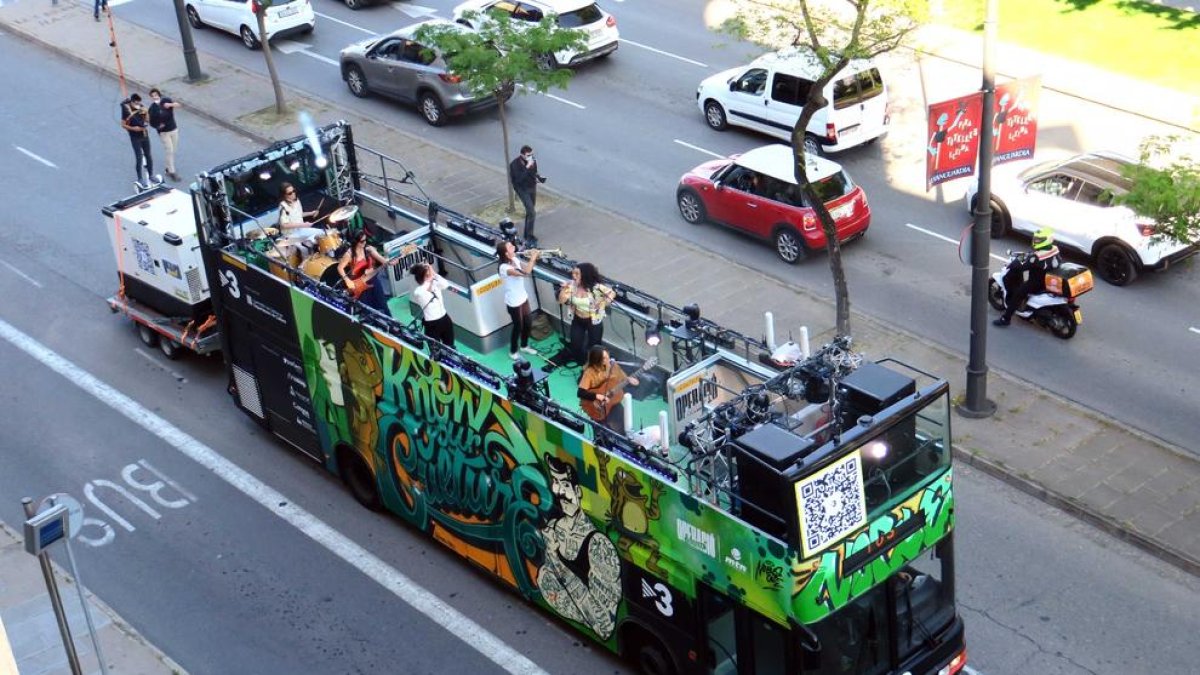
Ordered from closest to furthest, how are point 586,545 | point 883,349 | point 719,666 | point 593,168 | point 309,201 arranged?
point 719,666 → point 586,545 → point 309,201 → point 883,349 → point 593,168

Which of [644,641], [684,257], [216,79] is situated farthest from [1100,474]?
[216,79]

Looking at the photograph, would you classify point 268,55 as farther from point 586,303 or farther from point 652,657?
point 652,657

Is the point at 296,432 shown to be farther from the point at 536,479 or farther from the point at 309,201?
the point at 536,479

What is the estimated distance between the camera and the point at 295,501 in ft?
58.3

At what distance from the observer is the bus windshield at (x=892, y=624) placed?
11.7 metres

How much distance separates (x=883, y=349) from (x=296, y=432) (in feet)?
27.2

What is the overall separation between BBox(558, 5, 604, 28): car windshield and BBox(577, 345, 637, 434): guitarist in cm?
1721

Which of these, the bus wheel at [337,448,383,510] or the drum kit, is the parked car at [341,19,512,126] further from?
the bus wheel at [337,448,383,510]

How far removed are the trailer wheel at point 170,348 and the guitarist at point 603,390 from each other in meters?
8.91

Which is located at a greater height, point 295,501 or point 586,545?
point 586,545

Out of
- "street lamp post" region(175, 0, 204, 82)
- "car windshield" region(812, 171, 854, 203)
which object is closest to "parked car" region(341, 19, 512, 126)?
"street lamp post" region(175, 0, 204, 82)

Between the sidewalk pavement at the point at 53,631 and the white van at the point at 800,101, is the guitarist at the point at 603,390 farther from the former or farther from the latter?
the white van at the point at 800,101

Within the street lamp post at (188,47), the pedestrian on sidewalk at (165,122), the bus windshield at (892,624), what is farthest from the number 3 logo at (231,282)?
the street lamp post at (188,47)

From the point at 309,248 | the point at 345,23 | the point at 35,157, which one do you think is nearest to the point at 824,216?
the point at 309,248
